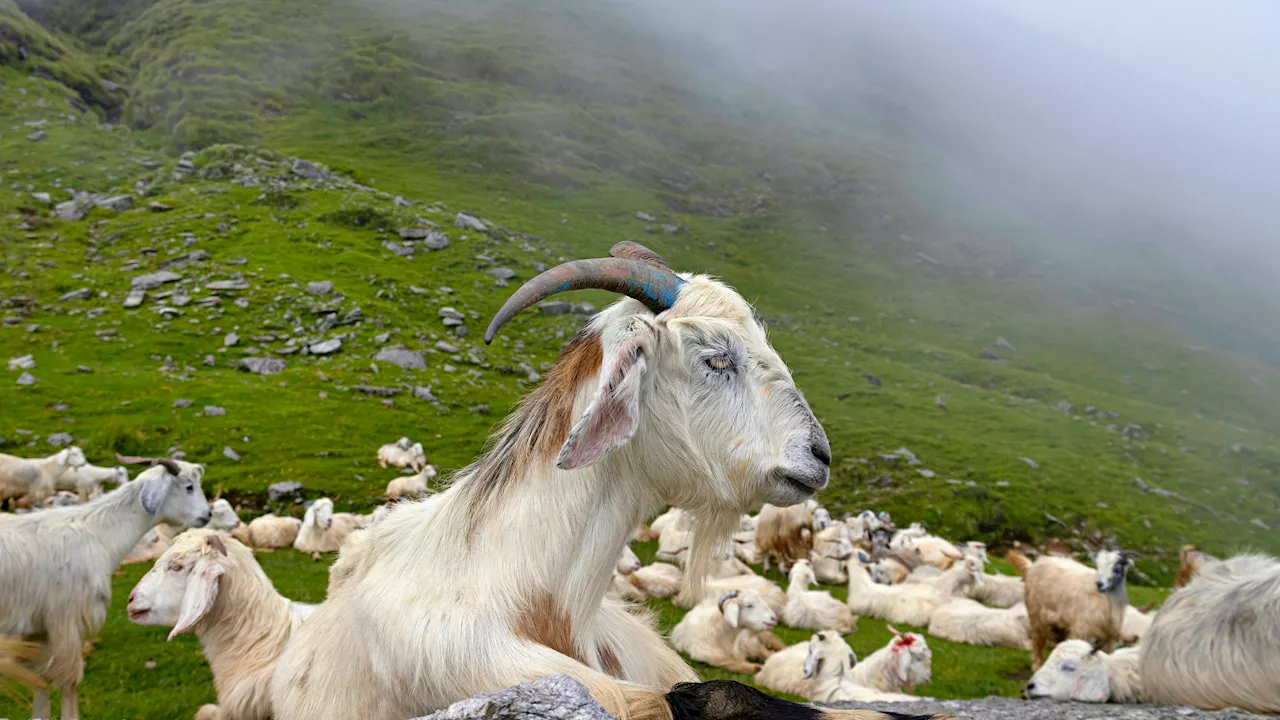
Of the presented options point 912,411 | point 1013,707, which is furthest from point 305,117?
point 1013,707

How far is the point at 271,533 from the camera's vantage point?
19.5m

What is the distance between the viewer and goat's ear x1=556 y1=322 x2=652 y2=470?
10.1 feet

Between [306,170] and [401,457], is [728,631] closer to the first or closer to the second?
[401,457]

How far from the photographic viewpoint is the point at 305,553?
1922 cm

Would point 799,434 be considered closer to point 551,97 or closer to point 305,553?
point 305,553

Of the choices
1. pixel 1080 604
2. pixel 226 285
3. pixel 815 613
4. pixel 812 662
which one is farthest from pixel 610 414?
pixel 226 285

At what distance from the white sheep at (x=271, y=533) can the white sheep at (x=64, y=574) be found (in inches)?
354

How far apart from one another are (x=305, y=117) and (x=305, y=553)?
101151 mm

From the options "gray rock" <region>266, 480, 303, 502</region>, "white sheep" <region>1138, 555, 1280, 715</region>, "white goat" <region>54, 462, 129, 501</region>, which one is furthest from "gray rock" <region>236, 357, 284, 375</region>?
"white sheep" <region>1138, 555, 1280, 715</region>

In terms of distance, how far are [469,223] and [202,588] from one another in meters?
67.5

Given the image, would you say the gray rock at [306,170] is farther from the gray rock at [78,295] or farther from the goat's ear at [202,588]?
the goat's ear at [202,588]

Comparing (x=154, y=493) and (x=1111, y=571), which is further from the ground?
(x=1111, y=571)

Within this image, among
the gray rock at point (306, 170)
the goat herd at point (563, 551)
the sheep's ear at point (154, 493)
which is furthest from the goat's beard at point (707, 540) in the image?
the gray rock at point (306, 170)

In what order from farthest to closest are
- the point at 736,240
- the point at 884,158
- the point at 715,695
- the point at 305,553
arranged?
1. the point at 884,158
2. the point at 736,240
3. the point at 305,553
4. the point at 715,695
